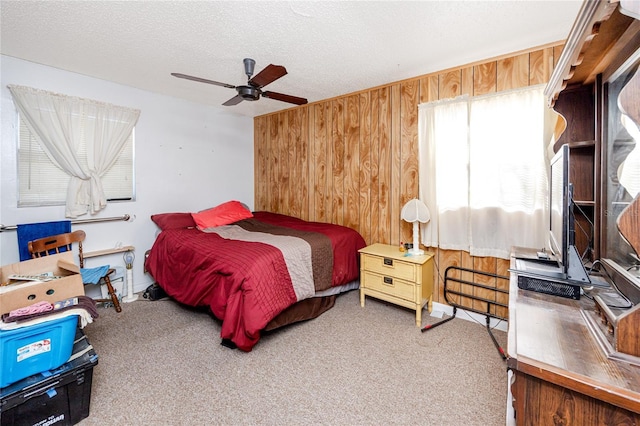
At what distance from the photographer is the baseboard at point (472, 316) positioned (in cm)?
250

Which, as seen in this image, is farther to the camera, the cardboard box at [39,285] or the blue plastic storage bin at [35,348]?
the cardboard box at [39,285]

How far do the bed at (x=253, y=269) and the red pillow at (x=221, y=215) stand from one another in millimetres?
64

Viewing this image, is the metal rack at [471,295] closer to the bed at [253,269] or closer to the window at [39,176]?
the bed at [253,269]

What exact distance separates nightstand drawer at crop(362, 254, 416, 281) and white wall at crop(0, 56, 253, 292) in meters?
2.61

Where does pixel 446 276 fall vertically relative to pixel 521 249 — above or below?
below

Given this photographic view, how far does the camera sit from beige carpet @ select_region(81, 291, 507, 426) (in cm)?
159

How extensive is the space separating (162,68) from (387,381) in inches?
135

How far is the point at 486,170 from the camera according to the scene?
2.50 meters

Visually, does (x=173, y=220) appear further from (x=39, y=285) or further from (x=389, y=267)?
(x=389, y=267)

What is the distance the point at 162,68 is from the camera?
281 centimetres

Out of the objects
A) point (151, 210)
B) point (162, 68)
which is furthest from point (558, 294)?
point (151, 210)

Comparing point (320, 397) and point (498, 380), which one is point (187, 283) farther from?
point (498, 380)

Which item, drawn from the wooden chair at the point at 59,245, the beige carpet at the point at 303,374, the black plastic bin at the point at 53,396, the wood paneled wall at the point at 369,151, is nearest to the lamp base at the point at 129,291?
the wooden chair at the point at 59,245

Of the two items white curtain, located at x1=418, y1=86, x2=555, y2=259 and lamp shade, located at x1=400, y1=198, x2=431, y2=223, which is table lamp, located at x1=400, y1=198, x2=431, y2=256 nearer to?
lamp shade, located at x1=400, y1=198, x2=431, y2=223
